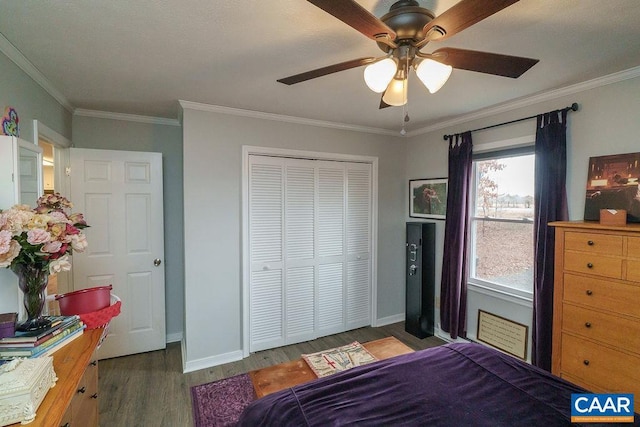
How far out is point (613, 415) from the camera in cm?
127

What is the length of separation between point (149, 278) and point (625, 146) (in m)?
4.25

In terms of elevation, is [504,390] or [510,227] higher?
[510,227]

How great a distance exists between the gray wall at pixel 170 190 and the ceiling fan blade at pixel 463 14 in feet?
9.81

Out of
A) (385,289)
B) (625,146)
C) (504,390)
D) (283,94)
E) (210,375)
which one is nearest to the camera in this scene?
(504,390)

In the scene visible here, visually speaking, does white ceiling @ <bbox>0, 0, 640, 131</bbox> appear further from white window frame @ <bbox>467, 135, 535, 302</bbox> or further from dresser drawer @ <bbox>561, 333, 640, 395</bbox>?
dresser drawer @ <bbox>561, 333, 640, 395</bbox>

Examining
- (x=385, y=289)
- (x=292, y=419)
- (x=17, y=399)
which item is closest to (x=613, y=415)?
(x=292, y=419)

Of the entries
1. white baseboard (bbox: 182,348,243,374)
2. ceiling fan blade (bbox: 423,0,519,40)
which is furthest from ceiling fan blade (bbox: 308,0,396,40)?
white baseboard (bbox: 182,348,243,374)

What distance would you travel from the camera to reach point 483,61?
51.0 inches

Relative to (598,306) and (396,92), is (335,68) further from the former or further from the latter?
(598,306)

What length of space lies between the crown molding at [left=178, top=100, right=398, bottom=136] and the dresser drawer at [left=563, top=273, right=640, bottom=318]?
2.39m

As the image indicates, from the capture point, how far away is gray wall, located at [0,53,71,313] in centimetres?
145

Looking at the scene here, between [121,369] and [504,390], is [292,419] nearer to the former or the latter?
[504,390]

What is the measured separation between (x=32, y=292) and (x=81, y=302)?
0.34m

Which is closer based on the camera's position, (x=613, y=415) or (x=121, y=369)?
(x=613, y=415)
